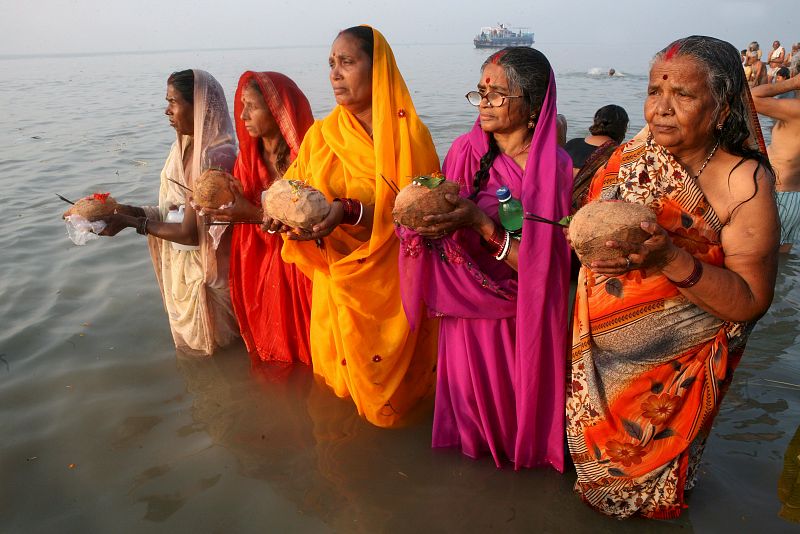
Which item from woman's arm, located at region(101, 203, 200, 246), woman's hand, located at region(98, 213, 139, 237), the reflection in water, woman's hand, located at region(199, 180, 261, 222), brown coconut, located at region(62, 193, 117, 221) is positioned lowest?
the reflection in water

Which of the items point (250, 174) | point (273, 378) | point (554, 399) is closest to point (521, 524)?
point (554, 399)

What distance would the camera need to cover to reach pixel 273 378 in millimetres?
3678

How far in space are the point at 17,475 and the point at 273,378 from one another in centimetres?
140

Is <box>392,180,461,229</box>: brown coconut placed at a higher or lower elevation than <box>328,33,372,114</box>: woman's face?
lower

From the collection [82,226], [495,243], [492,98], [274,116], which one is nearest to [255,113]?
[274,116]

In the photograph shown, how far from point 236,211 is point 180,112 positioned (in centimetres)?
90

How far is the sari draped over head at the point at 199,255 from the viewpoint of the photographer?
3.41 meters

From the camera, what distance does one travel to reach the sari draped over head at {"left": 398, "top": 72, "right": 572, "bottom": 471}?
229 cm

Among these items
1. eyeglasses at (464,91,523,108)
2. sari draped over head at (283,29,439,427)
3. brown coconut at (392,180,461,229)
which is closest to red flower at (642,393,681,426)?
brown coconut at (392,180,461,229)

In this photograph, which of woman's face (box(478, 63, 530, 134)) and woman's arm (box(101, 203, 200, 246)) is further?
woman's arm (box(101, 203, 200, 246))

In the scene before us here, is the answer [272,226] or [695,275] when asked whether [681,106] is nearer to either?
[695,275]

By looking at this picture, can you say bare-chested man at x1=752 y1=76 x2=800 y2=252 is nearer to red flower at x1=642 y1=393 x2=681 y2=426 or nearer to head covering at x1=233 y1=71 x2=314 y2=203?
red flower at x1=642 y1=393 x2=681 y2=426

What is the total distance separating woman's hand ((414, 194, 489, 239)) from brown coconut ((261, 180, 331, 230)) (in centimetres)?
54

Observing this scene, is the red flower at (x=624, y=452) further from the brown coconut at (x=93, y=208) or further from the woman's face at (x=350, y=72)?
the brown coconut at (x=93, y=208)
